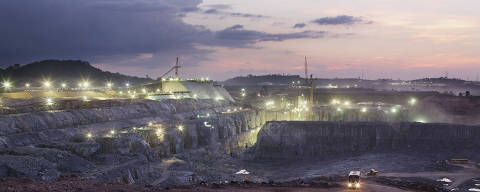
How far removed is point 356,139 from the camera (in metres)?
58.6

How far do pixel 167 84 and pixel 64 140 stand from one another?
58762 mm

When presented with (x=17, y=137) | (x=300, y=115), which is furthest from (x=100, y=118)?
(x=300, y=115)

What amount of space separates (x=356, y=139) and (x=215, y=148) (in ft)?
64.6

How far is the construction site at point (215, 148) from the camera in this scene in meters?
30.0

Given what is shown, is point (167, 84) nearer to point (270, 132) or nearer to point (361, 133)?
point (270, 132)

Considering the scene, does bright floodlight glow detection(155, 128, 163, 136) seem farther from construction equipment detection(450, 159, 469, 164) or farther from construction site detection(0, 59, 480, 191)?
construction equipment detection(450, 159, 469, 164)

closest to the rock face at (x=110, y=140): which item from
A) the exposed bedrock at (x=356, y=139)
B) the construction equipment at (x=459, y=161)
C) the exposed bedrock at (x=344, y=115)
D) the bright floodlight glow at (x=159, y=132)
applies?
the bright floodlight glow at (x=159, y=132)

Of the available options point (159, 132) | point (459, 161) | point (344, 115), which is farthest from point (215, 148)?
point (344, 115)

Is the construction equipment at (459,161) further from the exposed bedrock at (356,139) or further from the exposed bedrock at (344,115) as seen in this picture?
the exposed bedrock at (344,115)

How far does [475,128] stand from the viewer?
54.8m

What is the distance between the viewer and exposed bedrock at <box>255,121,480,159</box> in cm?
5501

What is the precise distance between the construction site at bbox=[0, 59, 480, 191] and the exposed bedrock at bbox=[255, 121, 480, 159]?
Result: 14cm

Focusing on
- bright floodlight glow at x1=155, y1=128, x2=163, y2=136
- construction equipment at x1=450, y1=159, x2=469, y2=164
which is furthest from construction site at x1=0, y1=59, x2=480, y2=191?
construction equipment at x1=450, y1=159, x2=469, y2=164

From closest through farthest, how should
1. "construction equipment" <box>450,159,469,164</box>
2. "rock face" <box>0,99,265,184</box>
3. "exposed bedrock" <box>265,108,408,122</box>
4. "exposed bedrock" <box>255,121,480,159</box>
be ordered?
"rock face" <box>0,99,265,184</box>
"construction equipment" <box>450,159,469,164</box>
"exposed bedrock" <box>255,121,480,159</box>
"exposed bedrock" <box>265,108,408,122</box>
